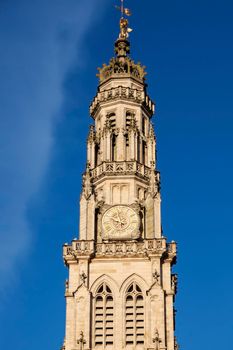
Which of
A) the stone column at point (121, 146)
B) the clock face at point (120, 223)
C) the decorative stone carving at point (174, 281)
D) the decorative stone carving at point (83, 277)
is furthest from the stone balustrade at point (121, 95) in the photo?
the decorative stone carving at point (83, 277)

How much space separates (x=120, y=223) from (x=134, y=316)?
8.12 m

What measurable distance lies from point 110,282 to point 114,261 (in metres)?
1.73

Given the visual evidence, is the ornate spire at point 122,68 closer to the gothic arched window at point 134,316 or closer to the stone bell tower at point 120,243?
the stone bell tower at point 120,243

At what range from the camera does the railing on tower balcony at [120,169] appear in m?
72.2

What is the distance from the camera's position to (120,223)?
228 ft

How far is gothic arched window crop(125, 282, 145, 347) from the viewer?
6397 cm

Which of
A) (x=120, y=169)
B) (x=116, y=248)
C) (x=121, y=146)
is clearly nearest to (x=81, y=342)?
(x=116, y=248)

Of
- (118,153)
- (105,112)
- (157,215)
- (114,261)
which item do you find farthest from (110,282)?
(105,112)

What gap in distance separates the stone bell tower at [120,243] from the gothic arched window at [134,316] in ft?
0.24

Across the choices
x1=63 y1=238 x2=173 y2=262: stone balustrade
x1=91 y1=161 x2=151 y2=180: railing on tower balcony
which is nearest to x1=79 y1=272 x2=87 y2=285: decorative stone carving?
x1=63 y1=238 x2=173 y2=262: stone balustrade

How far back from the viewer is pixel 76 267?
6738 centimetres

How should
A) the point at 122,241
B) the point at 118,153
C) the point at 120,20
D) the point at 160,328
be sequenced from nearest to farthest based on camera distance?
1. the point at 160,328
2. the point at 122,241
3. the point at 118,153
4. the point at 120,20

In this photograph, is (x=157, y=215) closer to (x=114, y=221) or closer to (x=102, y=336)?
(x=114, y=221)

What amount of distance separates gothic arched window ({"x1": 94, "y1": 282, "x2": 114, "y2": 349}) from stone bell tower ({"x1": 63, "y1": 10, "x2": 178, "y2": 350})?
7cm
